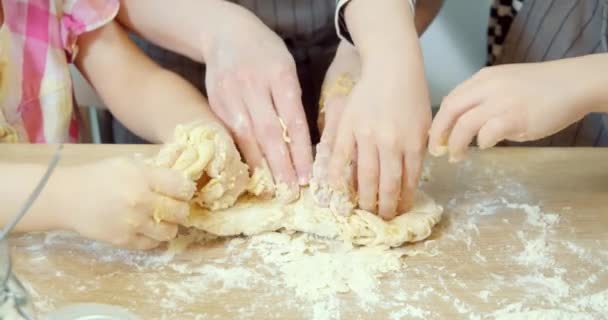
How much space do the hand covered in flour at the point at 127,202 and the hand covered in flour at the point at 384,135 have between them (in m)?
0.17

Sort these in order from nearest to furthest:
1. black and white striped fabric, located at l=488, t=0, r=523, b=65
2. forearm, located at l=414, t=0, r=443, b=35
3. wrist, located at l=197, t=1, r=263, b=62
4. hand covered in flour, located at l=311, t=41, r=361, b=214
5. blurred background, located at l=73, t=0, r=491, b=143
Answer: hand covered in flour, located at l=311, t=41, r=361, b=214
wrist, located at l=197, t=1, r=263, b=62
forearm, located at l=414, t=0, r=443, b=35
black and white striped fabric, located at l=488, t=0, r=523, b=65
blurred background, located at l=73, t=0, r=491, b=143

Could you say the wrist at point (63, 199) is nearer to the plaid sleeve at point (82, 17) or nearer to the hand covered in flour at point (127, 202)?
the hand covered in flour at point (127, 202)

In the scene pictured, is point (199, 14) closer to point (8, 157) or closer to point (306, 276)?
point (8, 157)

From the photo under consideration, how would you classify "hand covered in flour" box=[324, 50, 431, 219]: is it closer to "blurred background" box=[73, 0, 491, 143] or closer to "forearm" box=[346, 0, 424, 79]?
"forearm" box=[346, 0, 424, 79]

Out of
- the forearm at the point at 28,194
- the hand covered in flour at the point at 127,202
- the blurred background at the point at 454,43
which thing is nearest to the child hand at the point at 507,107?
the hand covered in flour at the point at 127,202

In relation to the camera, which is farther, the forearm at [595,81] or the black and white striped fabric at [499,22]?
the black and white striped fabric at [499,22]

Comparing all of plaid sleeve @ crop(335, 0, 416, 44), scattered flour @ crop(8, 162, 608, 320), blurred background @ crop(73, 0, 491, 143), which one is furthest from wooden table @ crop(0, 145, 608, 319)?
blurred background @ crop(73, 0, 491, 143)

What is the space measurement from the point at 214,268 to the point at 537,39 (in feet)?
2.24

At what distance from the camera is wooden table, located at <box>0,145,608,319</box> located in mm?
670

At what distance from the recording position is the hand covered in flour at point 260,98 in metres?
0.82

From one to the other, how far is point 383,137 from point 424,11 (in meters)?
0.42

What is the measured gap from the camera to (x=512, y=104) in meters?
0.72

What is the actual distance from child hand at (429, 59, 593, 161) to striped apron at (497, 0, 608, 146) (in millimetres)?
347

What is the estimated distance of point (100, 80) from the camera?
0.95m
